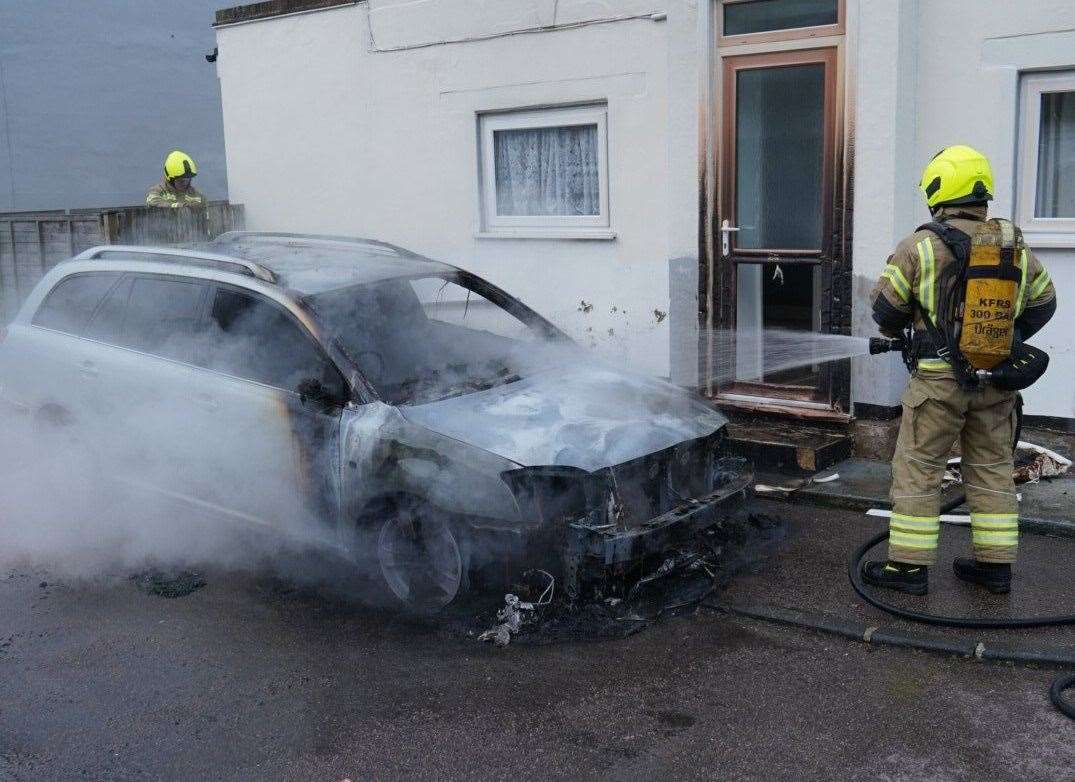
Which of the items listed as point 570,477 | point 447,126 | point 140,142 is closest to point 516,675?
point 570,477

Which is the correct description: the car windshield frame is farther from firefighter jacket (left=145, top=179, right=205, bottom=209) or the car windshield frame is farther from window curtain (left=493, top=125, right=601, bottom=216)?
firefighter jacket (left=145, top=179, right=205, bottom=209)

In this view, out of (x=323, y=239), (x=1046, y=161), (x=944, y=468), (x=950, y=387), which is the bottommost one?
(x=944, y=468)

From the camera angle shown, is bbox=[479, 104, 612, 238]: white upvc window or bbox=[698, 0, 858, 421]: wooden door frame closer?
bbox=[698, 0, 858, 421]: wooden door frame

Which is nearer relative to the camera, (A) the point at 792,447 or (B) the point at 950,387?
(B) the point at 950,387

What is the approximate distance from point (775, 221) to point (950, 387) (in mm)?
2907

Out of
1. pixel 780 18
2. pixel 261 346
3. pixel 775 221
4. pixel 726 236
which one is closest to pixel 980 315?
pixel 775 221

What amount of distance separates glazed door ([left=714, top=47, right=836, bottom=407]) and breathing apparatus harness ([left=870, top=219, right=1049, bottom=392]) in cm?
242

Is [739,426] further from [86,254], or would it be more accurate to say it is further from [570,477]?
[86,254]

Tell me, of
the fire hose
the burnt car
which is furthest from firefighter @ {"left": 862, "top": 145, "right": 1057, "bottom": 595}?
the burnt car

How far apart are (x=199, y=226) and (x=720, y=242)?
5.38 m

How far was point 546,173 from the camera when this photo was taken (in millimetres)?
→ 8672

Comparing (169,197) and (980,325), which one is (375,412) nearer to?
(980,325)

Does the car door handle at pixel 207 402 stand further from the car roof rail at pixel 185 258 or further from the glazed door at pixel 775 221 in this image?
the glazed door at pixel 775 221

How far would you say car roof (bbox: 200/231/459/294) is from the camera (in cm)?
561
